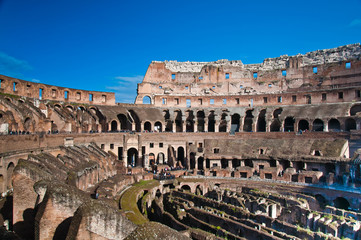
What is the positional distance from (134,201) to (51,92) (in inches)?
932

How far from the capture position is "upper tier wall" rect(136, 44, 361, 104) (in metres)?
43.5

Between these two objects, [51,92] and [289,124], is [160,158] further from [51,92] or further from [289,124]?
[289,124]

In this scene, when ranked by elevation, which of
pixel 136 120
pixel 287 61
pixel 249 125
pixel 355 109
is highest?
pixel 287 61

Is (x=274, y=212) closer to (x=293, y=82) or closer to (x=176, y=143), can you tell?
(x=176, y=143)

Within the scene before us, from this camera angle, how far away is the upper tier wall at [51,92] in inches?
1154

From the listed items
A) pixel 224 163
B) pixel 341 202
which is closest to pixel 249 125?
pixel 224 163

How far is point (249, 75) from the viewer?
165 ft

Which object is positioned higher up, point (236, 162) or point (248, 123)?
point (248, 123)

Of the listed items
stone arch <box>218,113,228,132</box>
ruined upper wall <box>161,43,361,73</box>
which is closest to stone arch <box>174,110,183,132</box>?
stone arch <box>218,113,228,132</box>

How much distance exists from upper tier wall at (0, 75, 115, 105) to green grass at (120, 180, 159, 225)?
60.6ft

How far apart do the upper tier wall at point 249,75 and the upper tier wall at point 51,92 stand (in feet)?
25.2

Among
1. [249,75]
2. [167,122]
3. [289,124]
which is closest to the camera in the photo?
[289,124]

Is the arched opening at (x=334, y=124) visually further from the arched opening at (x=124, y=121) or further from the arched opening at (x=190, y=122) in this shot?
the arched opening at (x=124, y=121)

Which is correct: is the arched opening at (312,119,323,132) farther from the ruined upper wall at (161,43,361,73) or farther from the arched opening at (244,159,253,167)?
the ruined upper wall at (161,43,361,73)
